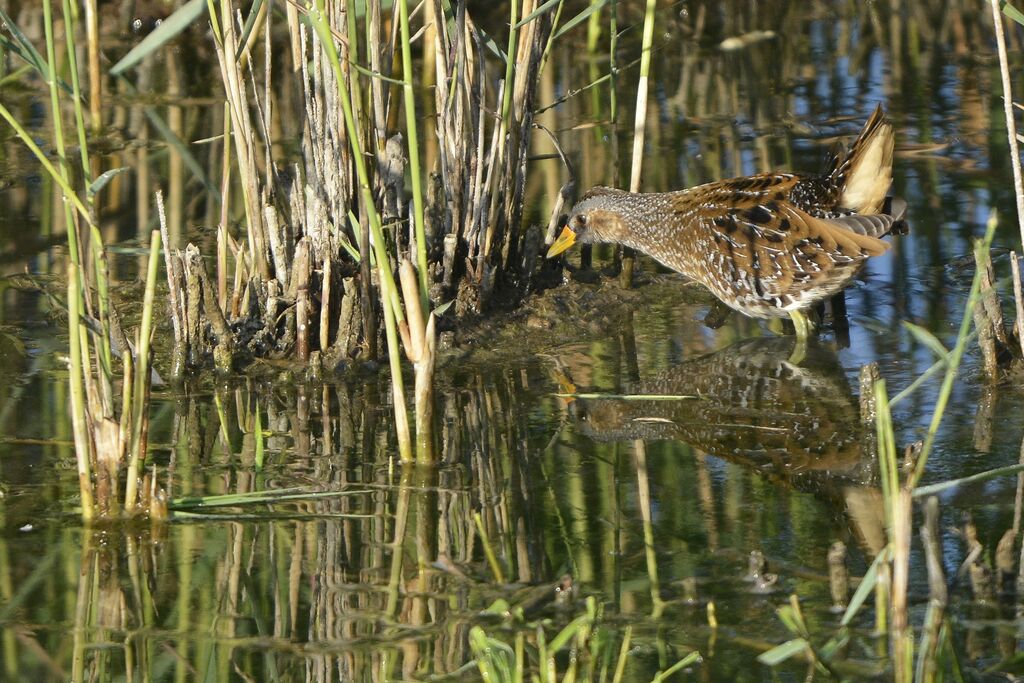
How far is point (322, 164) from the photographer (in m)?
5.49

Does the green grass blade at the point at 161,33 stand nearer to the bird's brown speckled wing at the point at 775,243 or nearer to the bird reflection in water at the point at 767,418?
the bird reflection in water at the point at 767,418

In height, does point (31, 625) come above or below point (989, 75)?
below

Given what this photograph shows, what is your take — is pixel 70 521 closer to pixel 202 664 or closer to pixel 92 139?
pixel 202 664

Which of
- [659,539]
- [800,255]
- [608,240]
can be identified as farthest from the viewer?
[608,240]

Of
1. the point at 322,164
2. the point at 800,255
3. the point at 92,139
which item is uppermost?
the point at 92,139

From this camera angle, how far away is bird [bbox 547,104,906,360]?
18.7 ft

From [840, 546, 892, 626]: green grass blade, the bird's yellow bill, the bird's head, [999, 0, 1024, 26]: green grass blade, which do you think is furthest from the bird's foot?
[840, 546, 892, 626]: green grass blade

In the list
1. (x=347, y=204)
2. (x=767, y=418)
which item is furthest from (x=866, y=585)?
(x=347, y=204)

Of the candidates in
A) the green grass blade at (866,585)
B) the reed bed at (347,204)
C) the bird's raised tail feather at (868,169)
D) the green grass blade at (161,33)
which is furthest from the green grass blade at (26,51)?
the bird's raised tail feather at (868,169)

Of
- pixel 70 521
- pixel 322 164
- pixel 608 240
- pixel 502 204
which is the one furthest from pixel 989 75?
pixel 70 521

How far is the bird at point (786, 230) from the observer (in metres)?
5.71

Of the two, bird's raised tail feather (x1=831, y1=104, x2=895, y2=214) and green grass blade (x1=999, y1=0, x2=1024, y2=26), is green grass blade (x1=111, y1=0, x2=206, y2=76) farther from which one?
bird's raised tail feather (x1=831, y1=104, x2=895, y2=214)

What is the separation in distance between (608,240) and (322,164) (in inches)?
63.7

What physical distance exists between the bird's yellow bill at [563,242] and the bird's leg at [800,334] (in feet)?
3.59
